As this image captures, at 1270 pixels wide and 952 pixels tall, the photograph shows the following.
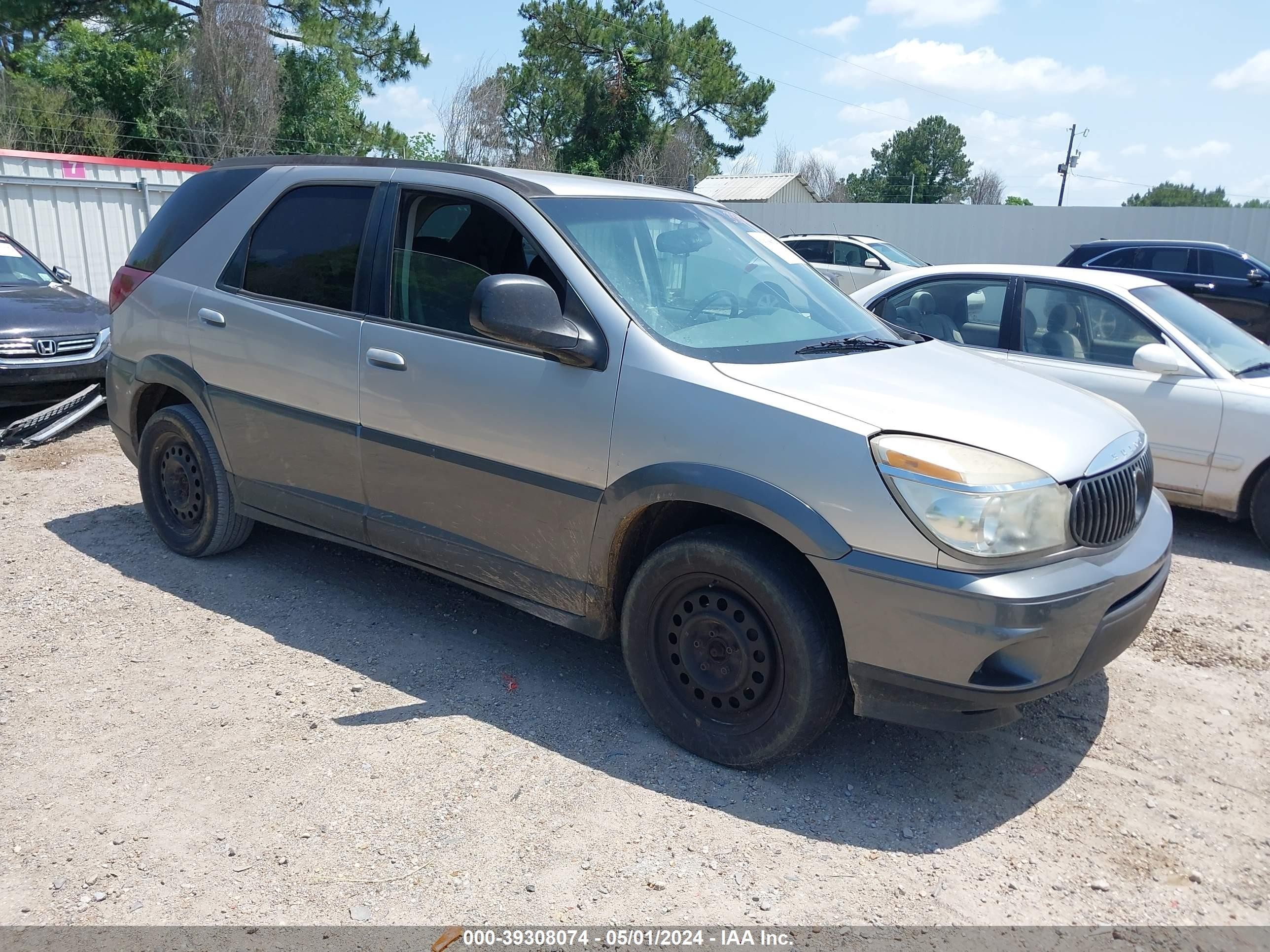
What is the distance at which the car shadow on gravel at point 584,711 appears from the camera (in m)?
3.28

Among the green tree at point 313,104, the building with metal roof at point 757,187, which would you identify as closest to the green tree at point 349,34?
the green tree at point 313,104

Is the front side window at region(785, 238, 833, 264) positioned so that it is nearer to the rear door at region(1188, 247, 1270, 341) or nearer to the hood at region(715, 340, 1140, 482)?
the rear door at region(1188, 247, 1270, 341)

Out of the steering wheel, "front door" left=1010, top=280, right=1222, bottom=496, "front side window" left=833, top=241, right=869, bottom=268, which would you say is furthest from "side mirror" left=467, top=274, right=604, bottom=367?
"front side window" left=833, top=241, right=869, bottom=268

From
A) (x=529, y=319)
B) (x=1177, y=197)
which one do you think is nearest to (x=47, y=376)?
(x=529, y=319)

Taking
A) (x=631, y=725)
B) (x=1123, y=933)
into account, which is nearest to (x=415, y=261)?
(x=631, y=725)

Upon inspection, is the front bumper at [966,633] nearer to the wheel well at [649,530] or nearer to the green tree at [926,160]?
the wheel well at [649,530]

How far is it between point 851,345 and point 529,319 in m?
1.29

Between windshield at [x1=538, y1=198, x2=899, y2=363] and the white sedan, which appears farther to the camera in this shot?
the white sedan

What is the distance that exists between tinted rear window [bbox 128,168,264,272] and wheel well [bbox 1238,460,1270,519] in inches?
224

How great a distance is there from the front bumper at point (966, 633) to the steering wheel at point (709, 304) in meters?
1.12

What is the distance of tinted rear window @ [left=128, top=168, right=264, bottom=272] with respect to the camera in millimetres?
4957

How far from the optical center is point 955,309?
22.1ft

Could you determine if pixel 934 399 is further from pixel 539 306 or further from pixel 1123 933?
pixel 1123 933

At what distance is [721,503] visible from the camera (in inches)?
127
